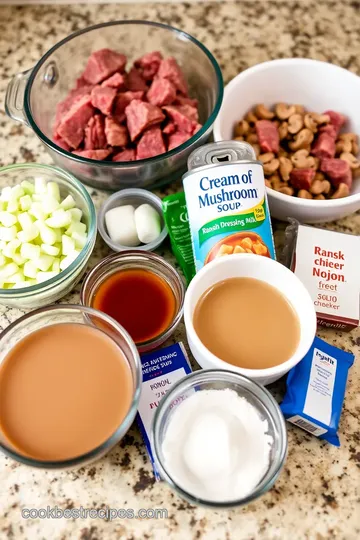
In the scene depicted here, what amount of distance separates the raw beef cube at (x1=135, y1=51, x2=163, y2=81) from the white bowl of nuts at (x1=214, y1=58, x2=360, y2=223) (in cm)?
19

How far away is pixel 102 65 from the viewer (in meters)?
1.27

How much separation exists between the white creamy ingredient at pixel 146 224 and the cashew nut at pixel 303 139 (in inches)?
14.8

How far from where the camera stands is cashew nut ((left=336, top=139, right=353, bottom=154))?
128 cm

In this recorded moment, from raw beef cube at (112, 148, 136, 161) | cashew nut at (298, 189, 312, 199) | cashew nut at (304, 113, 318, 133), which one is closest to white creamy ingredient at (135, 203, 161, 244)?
raw beef cube at (112, 148, 136, 161)

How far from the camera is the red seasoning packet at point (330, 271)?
1.07 meters

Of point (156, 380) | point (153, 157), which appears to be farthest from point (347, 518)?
point (153, 157)

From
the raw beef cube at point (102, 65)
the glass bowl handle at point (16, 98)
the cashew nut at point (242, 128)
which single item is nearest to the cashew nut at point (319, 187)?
the cashew nut at point (242, 128)

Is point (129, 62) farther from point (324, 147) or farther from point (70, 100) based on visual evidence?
point (324, 147)

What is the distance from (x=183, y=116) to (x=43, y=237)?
407 mm

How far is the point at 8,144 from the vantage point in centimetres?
134

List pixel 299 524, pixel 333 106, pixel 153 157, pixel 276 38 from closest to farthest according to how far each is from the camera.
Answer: pixel 299 524, pixel 153 157, pixel 333 106, pixel 276 38

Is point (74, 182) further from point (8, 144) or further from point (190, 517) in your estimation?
point (190, 517)

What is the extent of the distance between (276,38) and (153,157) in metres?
0.68

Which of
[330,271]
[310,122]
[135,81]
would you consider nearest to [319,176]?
[310,122]
